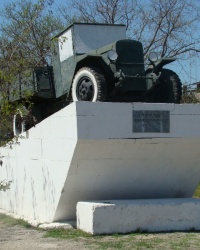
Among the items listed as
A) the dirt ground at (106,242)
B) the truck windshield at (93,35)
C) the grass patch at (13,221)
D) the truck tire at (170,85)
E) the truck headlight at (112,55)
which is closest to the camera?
the dirt ground at (106,242)

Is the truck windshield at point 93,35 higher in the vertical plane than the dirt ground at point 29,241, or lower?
higher

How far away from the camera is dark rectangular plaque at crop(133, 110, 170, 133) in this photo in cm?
848

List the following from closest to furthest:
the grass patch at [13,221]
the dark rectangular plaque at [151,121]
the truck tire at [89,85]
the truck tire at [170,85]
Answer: the dark rectangular plaque at [151,121] → the truck tire at [89,85] → the truck tire at [170,85] → the grass patch at [13,221]

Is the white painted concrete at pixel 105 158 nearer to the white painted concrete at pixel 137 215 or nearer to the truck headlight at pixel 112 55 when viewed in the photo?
the white painted concrete at pixel 137 215

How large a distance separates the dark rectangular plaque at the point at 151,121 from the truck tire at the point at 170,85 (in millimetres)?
889

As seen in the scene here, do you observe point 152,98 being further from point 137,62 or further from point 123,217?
point 123,217

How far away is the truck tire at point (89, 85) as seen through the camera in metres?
8.82

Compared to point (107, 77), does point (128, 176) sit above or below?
below

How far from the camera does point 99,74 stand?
29.2ft

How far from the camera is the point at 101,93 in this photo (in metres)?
8.80

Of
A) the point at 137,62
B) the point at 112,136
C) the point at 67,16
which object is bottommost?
the point at 112,136

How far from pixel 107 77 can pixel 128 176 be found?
5.88 feet

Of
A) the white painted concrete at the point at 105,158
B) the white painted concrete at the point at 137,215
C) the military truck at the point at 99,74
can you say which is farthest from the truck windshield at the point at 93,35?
the white painted concrete at the point at 137,215

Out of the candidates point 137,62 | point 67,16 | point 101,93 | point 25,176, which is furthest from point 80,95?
point 67,16
